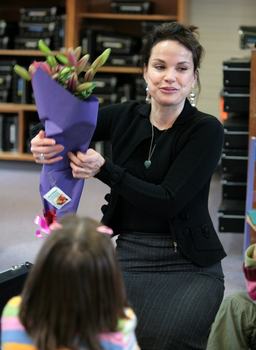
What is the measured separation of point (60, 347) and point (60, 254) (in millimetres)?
177

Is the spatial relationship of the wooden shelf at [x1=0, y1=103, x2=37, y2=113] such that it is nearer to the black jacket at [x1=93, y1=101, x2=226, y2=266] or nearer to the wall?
the wall

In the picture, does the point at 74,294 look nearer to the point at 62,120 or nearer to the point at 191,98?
the point at 62,120

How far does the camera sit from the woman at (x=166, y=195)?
138 cm

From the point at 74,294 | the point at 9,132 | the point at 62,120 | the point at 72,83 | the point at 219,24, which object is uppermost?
the point at 219,24

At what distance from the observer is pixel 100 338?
844 mm

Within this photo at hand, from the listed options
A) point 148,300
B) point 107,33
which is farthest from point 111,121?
point 107,33

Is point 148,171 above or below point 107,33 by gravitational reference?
below

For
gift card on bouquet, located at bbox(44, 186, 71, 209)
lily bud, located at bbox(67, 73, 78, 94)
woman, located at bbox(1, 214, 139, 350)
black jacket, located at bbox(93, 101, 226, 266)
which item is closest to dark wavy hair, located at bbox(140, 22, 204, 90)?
black jacket, located at bbox(93, 101, 226, 266)

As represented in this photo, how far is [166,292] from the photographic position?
1436 millimetres

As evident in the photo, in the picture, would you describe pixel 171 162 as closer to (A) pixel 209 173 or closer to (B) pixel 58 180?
(A) pixel 209 173

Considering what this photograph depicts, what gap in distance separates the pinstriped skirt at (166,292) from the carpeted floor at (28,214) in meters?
0.76

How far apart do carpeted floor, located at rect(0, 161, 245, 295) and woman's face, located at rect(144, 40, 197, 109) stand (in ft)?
2.95

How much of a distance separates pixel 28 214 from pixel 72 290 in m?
2.82

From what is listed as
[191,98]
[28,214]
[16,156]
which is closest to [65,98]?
[191,98]
